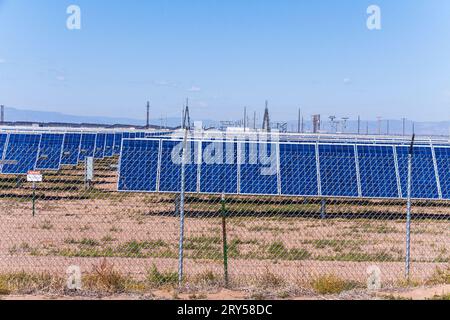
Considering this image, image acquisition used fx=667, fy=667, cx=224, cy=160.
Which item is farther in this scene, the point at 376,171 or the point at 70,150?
the point at 70,150

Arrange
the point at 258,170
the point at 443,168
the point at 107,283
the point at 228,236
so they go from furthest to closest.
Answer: the point at 443,168
the point at 258,170
the point at 228,236
the point at 107,283

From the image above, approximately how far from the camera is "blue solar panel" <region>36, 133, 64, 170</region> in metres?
27.5

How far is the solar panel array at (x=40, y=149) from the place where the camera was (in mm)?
26172

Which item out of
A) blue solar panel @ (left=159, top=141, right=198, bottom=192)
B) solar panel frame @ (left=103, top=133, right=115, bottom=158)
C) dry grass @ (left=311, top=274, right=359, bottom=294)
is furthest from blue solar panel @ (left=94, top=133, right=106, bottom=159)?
dry grass @ (left=311, top=274, right=359, bottom=294)

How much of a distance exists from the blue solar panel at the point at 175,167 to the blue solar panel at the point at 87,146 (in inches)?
622

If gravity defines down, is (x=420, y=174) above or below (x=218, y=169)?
below

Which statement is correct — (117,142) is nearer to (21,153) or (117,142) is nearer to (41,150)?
(41,150)

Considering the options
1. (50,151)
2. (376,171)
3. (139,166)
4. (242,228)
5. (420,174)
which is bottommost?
(242,228)

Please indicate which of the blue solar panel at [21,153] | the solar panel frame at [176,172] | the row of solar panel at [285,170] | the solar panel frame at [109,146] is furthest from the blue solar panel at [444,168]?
the solar panel frame at [109,146]

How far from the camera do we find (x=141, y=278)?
35.4 ft

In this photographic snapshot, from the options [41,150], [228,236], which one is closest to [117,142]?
[41,150]

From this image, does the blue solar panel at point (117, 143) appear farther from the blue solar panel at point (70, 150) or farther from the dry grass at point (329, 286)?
the dry grass at point (329, 286)

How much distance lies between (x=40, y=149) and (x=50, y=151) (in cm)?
196

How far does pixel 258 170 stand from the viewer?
20016 mm
